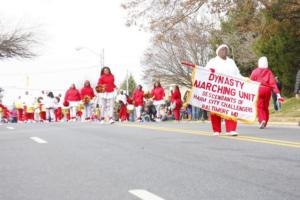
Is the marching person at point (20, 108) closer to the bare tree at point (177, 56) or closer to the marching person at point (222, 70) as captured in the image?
the bare tree at point (177, 56)

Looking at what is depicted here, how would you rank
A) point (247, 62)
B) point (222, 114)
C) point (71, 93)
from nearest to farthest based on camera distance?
point (222, 114), point (71, 93), point (247, 62)

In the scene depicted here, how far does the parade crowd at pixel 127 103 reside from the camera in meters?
15.4

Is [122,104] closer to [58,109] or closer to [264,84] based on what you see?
[58,109]

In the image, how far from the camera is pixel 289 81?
32.2 metres

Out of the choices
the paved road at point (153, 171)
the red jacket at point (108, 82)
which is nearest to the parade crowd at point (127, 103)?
the red jacket at point (108, 82)

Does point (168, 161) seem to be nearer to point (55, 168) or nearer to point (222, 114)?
point (55, 168)

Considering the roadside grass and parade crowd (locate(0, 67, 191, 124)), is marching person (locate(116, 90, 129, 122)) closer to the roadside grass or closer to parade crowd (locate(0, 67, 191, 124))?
parade crowd (locate(0, 67, 191, 124))

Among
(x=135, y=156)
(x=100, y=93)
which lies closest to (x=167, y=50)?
(x=100, y=93)

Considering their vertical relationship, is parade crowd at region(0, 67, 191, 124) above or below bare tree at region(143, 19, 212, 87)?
below

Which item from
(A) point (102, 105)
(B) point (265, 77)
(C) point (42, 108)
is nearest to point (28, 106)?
(C) point (42, 108)

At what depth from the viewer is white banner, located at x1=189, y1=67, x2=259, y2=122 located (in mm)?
12461

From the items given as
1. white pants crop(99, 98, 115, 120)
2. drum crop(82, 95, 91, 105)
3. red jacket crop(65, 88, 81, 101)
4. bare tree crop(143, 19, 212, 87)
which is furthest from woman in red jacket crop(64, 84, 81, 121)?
bare tree crop(143, 19, 212, 87)

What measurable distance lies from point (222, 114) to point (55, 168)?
19.1ft

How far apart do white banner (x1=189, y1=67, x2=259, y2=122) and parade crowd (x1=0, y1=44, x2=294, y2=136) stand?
16cm
